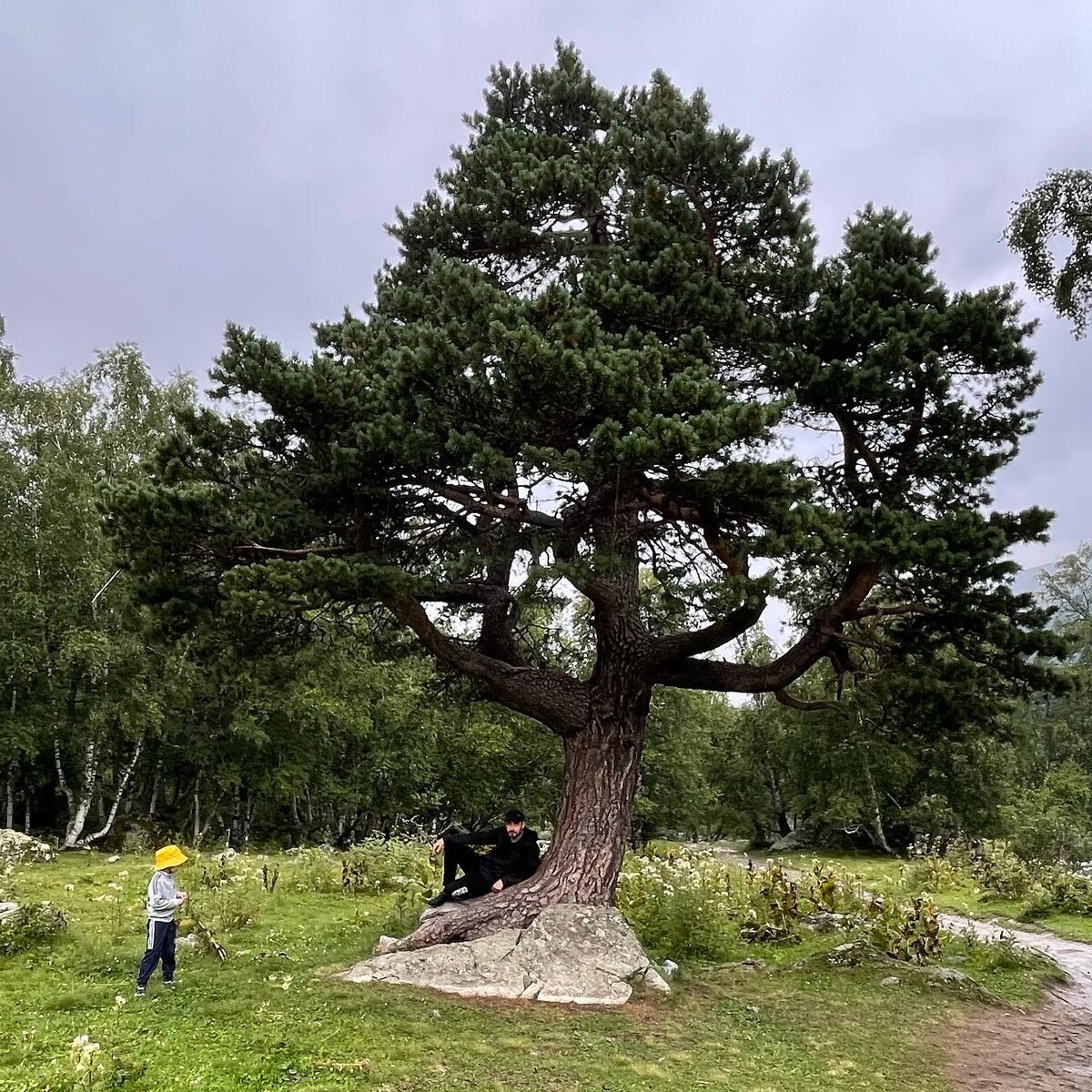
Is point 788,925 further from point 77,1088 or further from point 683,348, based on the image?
point 77,1088

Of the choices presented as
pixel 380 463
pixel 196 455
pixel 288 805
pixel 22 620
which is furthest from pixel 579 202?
pixel 288 805

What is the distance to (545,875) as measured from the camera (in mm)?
9062

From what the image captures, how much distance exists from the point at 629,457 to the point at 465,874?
5540 mm

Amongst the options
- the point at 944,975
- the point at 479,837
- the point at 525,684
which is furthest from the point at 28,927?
the point at 944,975

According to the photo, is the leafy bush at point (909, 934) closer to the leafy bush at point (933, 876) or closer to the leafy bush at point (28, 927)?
the leafy bush at point (933, 876)

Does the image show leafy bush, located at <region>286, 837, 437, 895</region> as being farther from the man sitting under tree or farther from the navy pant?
the navy pant

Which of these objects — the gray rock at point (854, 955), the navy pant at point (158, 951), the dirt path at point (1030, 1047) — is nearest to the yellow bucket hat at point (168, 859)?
the navy pant at point (158, 951)

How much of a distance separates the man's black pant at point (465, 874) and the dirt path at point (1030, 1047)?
489cm

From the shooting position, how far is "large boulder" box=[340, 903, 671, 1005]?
25.6 feet

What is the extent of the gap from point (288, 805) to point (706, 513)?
25.6 metres

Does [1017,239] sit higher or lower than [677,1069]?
higher

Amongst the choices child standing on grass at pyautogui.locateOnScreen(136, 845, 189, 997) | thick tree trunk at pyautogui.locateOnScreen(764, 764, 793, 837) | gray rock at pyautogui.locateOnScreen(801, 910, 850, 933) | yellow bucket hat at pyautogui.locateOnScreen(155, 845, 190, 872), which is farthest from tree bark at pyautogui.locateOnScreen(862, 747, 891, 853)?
child standing on grass at pyautogui.locateOnScreen(136, 845, 189, 997)

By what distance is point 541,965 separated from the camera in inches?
317

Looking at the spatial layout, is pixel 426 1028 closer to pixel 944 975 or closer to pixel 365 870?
pixel 944 975
